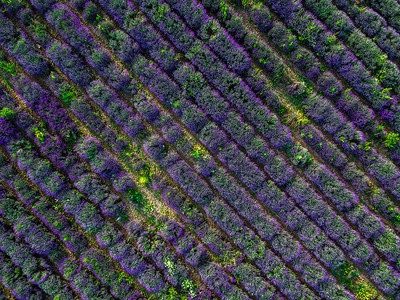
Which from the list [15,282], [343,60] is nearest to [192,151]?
[343,60]

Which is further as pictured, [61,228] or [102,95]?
[102,95]

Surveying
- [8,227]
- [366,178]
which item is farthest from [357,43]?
[8,227]

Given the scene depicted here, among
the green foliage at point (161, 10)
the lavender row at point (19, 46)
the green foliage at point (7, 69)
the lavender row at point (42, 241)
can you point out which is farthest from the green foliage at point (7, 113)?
the green foliage at point (161, 10)

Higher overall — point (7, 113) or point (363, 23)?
point (7, 113)

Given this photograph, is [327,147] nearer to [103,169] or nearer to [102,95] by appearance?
[103,169]

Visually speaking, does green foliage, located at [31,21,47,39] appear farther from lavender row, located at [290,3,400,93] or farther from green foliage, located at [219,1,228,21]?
lavender row, located at [290,3,400,93]

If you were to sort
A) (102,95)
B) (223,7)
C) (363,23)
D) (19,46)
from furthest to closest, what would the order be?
1. (363,23)
2. (102,95)
3. (223,7)
4. (19,46)
